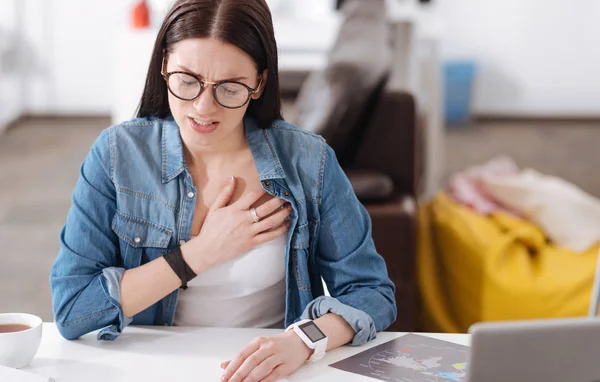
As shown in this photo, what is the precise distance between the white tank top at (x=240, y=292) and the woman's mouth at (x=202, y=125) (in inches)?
8.9

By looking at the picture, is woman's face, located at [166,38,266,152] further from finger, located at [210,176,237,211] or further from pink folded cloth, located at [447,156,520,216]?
pink folded cloth, located at [447,156,520,216]

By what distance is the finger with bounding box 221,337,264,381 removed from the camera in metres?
1.16

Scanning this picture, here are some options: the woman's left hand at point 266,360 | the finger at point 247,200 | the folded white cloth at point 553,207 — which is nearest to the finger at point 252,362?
the woman's left hand at point 266,360

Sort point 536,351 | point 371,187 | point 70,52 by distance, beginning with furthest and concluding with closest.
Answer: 1. point 70,52
2. point 371,187
3. point 536,351

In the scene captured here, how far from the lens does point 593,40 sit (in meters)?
6.22

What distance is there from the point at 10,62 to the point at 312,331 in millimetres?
5304

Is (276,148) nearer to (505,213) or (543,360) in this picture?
(543,360)

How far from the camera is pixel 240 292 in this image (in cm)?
144

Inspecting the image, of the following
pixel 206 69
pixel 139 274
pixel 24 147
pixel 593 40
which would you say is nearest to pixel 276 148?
pixel 206 69

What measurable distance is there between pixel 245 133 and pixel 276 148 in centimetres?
6

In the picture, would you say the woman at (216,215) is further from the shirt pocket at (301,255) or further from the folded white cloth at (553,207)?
the folded white cloth at (553,207)

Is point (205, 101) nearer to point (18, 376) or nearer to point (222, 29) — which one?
point (222, 29)

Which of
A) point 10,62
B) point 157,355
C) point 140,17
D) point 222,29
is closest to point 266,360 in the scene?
point 157,355

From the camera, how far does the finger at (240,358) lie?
1.16 metres
